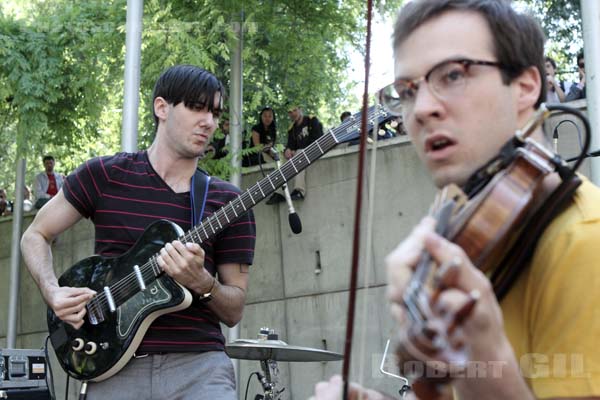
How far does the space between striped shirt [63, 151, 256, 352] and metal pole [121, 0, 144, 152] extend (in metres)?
3.44

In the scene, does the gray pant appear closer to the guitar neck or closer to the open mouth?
the guitar neck

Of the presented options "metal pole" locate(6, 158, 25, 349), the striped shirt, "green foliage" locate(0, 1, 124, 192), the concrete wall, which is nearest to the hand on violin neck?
the striped shirt

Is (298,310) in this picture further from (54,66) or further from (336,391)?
(336,391)

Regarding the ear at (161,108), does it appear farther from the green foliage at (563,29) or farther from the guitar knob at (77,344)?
the green foliage at (563,29)

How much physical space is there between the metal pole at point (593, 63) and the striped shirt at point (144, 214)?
9.57ft

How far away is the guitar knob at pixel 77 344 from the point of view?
4.48 m

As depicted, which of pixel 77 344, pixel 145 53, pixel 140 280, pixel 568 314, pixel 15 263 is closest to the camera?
pixel 568 314

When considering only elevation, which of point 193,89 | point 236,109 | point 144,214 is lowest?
point 144,214

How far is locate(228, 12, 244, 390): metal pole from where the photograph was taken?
10.0 m

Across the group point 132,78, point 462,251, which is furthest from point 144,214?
point 132,78

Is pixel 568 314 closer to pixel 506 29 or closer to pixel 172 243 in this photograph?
pixel 506 29

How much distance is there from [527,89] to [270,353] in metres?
5.29

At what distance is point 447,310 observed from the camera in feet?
4.32

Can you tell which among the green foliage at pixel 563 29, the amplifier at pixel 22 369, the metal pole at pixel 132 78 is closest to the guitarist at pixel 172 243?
the amplifier at pixel 22 369
